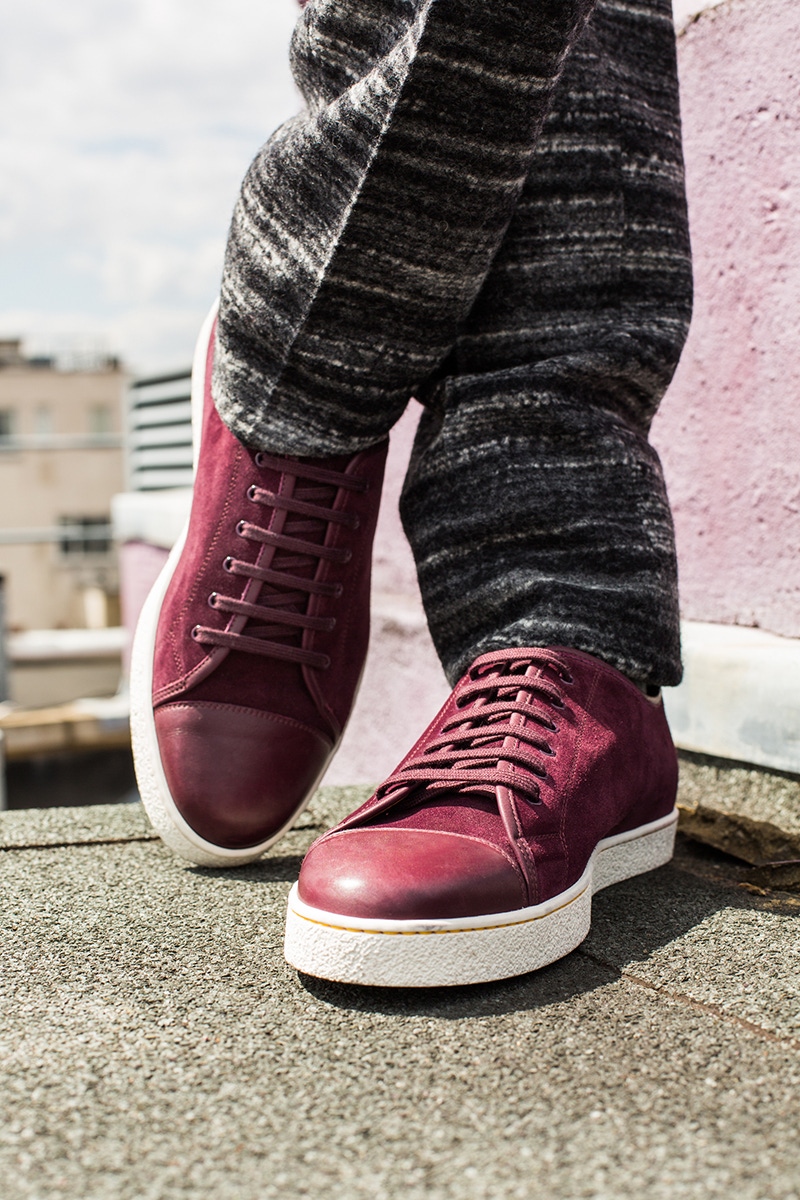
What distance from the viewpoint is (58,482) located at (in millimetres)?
26828

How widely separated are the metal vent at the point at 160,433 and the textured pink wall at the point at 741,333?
3.69 m

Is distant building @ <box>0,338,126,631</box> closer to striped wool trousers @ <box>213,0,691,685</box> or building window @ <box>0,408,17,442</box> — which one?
building window @ <box>0,408,17,442</box>

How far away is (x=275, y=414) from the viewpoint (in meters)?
0.99

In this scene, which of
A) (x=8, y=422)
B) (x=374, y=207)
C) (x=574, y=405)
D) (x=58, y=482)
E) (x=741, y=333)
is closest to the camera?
(x=374, y=207)

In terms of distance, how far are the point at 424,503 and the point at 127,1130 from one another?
0.62 meters

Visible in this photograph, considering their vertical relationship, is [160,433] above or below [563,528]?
below

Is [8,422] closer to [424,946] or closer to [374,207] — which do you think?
[374,207]

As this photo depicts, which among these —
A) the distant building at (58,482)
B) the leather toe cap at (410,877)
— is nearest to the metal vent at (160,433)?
the leather toe cap at (410,877)

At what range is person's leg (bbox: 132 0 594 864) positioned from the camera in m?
0.82

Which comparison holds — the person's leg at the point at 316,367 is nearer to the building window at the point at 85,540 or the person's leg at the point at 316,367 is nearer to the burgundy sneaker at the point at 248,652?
the burgundy sneaker at the point at 248,652

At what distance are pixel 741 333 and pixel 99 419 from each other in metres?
29.7

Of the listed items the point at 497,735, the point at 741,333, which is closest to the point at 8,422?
the point at 741,333

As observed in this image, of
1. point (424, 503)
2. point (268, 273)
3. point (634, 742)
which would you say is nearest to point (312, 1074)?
point (634, 742)

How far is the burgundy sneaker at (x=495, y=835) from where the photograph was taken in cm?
73
